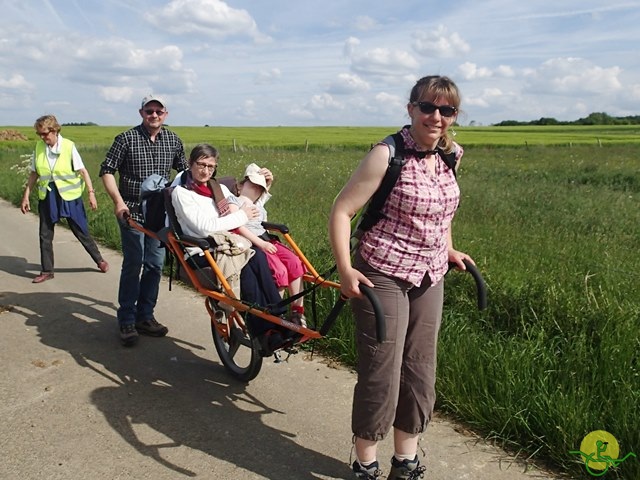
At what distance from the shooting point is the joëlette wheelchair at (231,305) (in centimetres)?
374

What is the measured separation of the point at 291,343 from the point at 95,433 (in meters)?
1.31

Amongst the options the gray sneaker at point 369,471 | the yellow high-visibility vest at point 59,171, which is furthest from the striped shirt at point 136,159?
the gray sneaker at point 369,471

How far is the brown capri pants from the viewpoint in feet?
9.62

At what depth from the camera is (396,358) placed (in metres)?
2.97

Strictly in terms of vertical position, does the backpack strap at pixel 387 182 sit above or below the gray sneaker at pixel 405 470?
above

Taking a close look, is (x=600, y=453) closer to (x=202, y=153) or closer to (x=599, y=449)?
(x=599, y=449)

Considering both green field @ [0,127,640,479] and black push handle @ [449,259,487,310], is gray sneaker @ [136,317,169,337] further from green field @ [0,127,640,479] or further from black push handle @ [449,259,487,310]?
black push handle @ [449,259,487,310]

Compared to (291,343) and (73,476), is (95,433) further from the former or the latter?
(291,343)

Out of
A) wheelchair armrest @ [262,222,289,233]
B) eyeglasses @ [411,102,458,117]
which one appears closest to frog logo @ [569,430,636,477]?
eyeglasses @ [411,102,458,117]

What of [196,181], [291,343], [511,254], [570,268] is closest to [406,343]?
[291,343]

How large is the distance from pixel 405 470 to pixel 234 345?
187cm

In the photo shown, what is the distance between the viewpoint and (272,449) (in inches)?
140

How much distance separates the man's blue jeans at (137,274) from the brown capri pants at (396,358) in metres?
2.88

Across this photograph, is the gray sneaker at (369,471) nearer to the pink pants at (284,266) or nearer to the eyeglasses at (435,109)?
the pink pants at (284,266)
